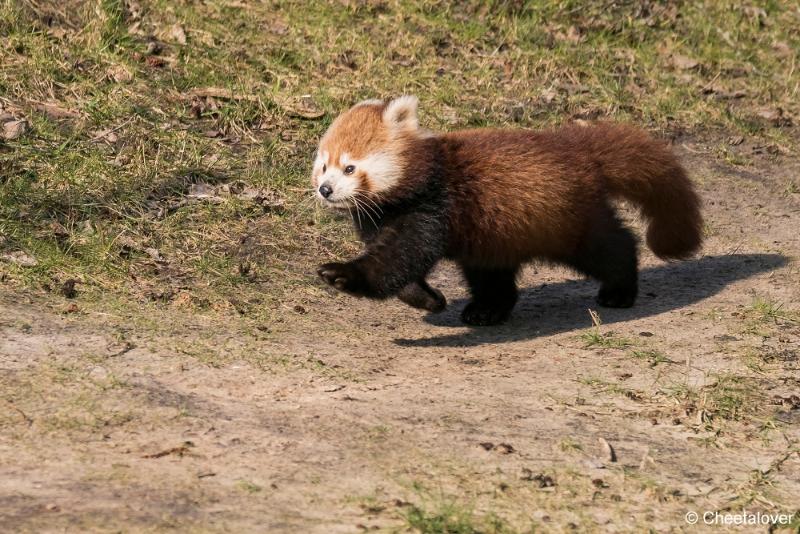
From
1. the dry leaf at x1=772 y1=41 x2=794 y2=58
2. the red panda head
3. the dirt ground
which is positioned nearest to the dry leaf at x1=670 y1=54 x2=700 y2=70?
the dry leaf at x1=772 y1=41 x2=794 y2=58

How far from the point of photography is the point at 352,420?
13.1 ft

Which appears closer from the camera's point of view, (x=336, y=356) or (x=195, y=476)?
(x=195, y=476)

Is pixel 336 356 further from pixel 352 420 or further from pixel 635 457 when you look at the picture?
pixel 635 457

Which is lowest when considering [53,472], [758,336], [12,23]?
[53,472]

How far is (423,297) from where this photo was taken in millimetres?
5531

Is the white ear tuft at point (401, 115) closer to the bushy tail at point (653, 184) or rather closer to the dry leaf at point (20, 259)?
the bushy tail at point (653, 184)

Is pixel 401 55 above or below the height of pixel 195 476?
above

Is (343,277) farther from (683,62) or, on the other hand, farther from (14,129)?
(683,62)

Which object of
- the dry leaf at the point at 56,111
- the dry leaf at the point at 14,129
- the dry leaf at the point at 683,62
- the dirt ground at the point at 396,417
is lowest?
the dirt ground at the point at 396,417

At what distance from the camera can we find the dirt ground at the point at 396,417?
3369 mm

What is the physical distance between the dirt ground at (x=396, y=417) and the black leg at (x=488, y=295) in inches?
4.0

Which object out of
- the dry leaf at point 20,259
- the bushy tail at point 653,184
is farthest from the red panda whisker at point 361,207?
the dry leaf at point 20,259

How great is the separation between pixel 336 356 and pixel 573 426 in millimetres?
1172


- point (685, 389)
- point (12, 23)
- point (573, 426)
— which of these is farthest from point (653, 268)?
point (12, 23)
